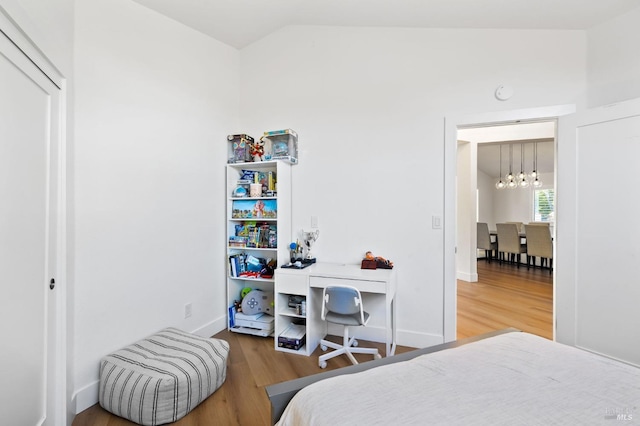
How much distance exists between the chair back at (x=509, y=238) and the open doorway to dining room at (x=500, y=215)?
1.32 feet

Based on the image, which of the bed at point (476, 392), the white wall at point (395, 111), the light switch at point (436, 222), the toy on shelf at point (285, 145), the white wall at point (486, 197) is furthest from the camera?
the white wall at point (486, 197)

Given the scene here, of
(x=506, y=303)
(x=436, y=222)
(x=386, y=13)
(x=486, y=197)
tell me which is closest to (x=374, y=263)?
(x=436, y=222)

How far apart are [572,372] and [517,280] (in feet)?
14.9

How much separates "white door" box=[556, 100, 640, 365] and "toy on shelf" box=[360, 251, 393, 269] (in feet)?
4.36

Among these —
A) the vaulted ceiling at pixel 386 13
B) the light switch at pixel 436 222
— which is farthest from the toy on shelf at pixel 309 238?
the vaulted ceiling at pixel 386 13

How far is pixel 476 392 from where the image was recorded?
85 centimetres

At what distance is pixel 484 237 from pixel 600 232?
490 cm

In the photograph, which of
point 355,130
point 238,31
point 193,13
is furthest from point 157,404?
point 238,31

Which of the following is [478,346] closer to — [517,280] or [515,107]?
[515,107]

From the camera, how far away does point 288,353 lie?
7.79ft

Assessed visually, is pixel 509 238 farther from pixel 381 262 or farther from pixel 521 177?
pixel 381 262

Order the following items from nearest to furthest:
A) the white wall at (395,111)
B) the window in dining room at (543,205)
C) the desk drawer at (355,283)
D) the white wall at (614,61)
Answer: the white wall at (614,61) → the desk drawer at (355,283) → the white wall at (395,111) → the window in dining room at (543,205)

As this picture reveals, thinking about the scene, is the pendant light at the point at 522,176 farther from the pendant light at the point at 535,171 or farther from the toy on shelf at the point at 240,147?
the toy on shelf at the point at 240,147

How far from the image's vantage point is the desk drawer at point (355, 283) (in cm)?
218
